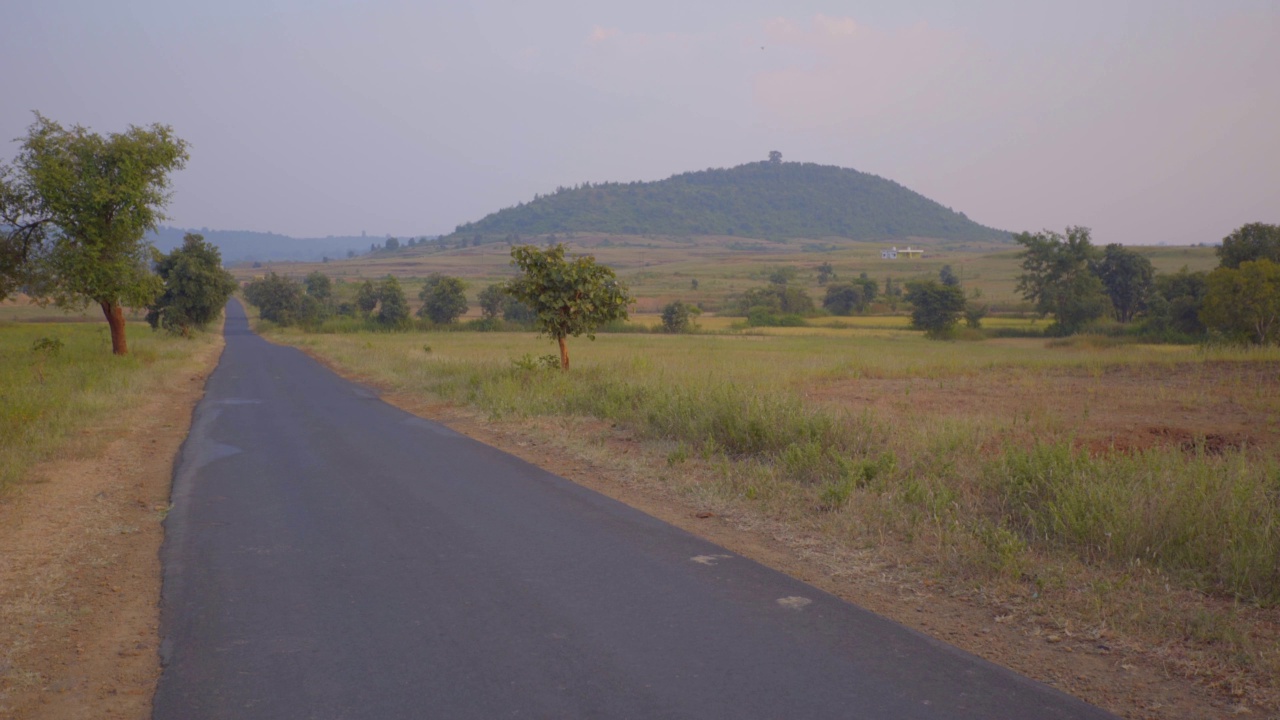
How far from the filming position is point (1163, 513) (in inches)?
271

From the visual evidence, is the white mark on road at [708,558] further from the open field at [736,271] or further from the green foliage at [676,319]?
the open field at [736,271]

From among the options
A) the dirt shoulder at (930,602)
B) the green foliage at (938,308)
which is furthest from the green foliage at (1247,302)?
the dirt shoulder at (930,602)

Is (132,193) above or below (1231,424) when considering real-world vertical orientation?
above

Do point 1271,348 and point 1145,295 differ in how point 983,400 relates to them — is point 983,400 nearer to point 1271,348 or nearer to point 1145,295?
point 1271,348

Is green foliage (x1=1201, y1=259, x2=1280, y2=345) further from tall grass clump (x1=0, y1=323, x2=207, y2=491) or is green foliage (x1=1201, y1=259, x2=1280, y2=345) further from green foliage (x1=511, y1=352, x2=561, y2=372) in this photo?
tall grass clump (x1=0, y1=323, x2=207, y2=491)

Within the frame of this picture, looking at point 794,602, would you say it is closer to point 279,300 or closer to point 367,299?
point 367,299

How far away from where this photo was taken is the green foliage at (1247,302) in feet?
132

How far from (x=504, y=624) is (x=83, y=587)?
351 centimetres

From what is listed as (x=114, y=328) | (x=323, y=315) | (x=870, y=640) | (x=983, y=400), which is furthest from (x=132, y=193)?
(x=323, y=315)

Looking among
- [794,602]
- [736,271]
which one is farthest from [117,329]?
[736,271]

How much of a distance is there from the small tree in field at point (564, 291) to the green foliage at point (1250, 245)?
44.6 meters

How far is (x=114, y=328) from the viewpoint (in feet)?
90.7

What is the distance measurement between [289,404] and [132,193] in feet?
37.7

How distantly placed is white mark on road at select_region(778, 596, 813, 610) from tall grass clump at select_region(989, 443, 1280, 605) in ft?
7.98
